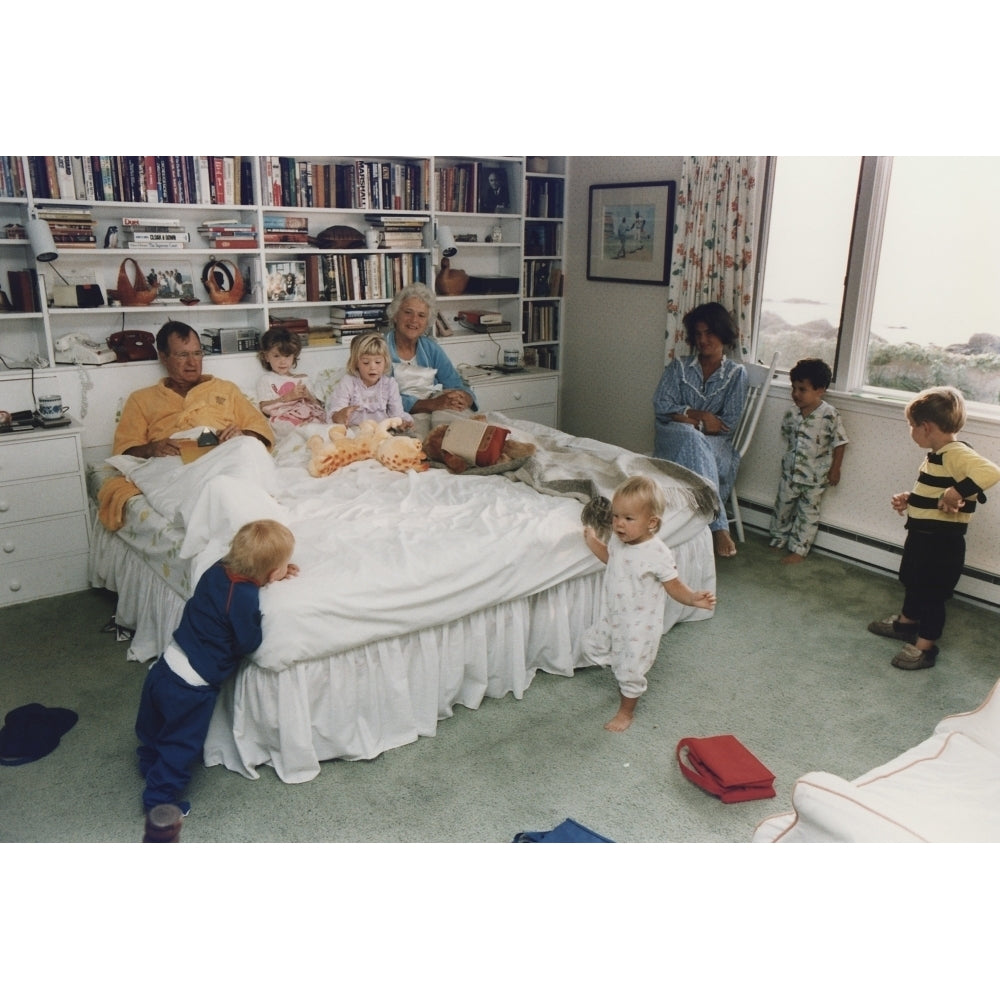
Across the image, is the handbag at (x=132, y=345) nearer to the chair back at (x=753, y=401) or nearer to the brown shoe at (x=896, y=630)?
the chair back at (x=753, y=401)

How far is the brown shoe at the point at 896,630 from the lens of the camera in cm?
308

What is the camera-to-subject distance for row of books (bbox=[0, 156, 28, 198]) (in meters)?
3.22

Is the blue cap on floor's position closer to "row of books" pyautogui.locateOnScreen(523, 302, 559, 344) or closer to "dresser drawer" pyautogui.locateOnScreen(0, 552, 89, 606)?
"dresser drawer" pyautogui.locateOnScreen(0, 552, 89, 606)

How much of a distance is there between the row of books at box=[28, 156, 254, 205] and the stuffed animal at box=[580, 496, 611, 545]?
7.56 feet

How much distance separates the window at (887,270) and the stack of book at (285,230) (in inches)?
87.5

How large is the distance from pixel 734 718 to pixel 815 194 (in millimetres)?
2475

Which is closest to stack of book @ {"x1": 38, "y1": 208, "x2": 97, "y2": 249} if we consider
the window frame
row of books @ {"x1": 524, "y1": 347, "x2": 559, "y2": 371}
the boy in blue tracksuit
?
the boy in blue tracksuit

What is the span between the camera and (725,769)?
2225mm

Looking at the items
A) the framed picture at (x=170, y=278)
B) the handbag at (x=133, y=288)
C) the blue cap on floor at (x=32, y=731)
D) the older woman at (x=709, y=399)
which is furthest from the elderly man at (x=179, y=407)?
the older woman at (x=709, y=399)

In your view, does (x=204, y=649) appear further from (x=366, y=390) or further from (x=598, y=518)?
(x=366, y=390)

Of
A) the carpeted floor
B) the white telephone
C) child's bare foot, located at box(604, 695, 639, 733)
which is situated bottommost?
the carpeted floor

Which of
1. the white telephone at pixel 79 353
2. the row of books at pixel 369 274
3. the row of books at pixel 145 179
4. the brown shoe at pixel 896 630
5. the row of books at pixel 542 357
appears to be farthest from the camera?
the row of books at pixel 542 357

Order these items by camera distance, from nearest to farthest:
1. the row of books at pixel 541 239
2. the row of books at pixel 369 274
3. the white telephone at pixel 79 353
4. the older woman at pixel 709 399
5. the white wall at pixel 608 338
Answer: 1. the white telephone at pixel 79 353
2. the older woman at pixel 709 399
3. the row of books at pixel 369 274
4. the white wall at pixel 608 338
5. the row of books at pixel 541 239

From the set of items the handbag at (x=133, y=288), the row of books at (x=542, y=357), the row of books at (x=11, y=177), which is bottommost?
the row of books at (x=542, y=357)
